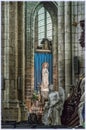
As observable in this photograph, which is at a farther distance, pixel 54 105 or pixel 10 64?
pixel 10 64

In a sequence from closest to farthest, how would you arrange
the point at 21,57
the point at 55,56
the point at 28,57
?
the point at 55,56 < the point at 28,57 < the point at 21,57

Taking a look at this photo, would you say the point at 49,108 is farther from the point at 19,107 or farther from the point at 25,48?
the point at 25,48

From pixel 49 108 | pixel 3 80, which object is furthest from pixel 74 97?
pixel 3 80

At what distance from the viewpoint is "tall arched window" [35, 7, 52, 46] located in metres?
9.86

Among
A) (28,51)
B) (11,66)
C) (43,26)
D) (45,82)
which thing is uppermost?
(43,26)

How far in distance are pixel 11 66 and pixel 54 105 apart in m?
1.13

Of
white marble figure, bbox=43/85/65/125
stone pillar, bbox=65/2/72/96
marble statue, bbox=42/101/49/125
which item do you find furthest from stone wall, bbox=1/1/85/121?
marble statue, bbox=42/101/49/125

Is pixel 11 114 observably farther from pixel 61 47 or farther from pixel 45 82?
pixel 61 47

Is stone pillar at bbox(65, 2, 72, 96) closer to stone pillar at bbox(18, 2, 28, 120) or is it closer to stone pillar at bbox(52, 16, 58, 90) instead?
stone pillar at bbox(52, 16, 58, 90)

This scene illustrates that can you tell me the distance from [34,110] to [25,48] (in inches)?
51.1

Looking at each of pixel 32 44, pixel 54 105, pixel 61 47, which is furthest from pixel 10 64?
pixel 54 105

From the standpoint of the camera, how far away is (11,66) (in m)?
10.1

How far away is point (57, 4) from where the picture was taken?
10.0 meters

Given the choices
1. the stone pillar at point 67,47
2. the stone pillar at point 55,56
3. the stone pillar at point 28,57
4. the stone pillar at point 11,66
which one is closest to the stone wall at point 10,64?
the stone pillar at point 11,66
